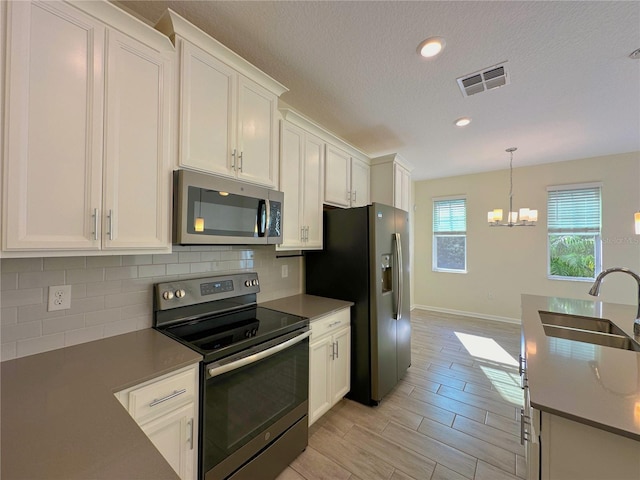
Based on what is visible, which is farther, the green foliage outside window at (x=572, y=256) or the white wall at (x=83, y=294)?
the green foliage outside window at (x=572, y=256)

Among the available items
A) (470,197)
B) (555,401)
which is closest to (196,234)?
(555,401)

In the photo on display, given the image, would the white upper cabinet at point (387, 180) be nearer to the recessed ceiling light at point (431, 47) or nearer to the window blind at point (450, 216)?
the recessed ceiling light at point (431, 47)

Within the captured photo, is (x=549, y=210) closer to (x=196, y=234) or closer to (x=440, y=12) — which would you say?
(x=440, y=12)

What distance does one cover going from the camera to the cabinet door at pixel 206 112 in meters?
1.45

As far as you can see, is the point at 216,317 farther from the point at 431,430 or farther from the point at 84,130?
the point at 431,430

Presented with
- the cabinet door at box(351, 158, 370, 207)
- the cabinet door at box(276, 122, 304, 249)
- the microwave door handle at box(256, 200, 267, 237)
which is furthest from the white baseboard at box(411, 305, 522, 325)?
the microwave door handle at box(256, 200, 267, 237)

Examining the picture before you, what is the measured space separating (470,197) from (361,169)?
2974 mm

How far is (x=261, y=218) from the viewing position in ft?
5.98

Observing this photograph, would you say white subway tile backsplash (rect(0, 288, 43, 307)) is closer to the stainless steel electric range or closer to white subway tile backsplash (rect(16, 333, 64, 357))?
white subway tile backsplash (rect(16, 333, 64, 357))

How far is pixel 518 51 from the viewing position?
1.77 meters

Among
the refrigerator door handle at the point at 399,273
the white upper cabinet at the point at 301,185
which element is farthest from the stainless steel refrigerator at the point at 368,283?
the white upper cabinet at the point at 301,185

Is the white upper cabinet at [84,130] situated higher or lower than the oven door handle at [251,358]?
higher

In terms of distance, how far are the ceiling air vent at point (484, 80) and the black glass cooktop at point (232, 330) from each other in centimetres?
224

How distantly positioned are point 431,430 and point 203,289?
2.05 metres
